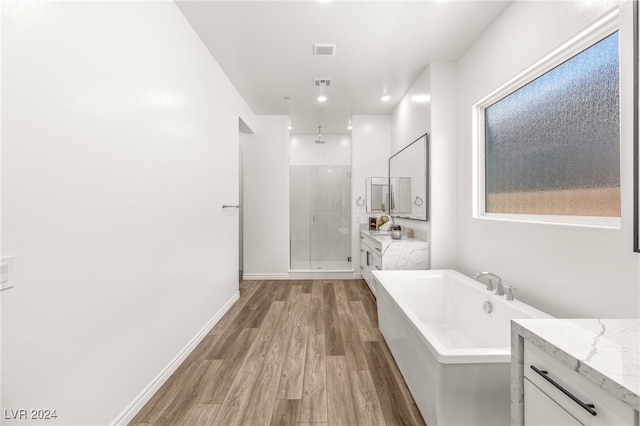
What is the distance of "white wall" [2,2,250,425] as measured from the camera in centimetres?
98

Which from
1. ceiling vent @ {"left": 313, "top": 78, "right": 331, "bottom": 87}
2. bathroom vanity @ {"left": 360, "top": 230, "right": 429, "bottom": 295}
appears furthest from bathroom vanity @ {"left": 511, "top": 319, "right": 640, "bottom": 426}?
ceiling vent @ {"left": 313, "top": 78, "right": 331, "bottom": 87}

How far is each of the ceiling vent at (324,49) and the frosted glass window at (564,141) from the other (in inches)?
59.2

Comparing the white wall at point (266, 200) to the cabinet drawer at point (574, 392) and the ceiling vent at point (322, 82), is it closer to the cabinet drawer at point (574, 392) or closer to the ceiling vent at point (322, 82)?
the ceiling vent at point (322, 82)

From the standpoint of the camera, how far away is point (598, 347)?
0.80 metres

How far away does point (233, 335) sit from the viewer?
101 inches

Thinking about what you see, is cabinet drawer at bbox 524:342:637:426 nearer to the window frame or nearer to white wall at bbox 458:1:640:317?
white wall at bbox 458:1:640:317

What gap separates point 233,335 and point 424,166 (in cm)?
254

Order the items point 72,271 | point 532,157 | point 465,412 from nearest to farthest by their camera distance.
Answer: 1. point 72,271
2. point 465,412
3. point 532,157

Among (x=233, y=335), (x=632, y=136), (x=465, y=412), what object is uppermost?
(x=632, y=136)

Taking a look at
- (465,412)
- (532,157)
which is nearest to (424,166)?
(532,157)

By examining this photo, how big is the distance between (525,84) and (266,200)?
11.7ft

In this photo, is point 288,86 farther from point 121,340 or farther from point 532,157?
point 121,340

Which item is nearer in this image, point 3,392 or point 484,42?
point 3,392

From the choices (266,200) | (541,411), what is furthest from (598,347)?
(266,200)
